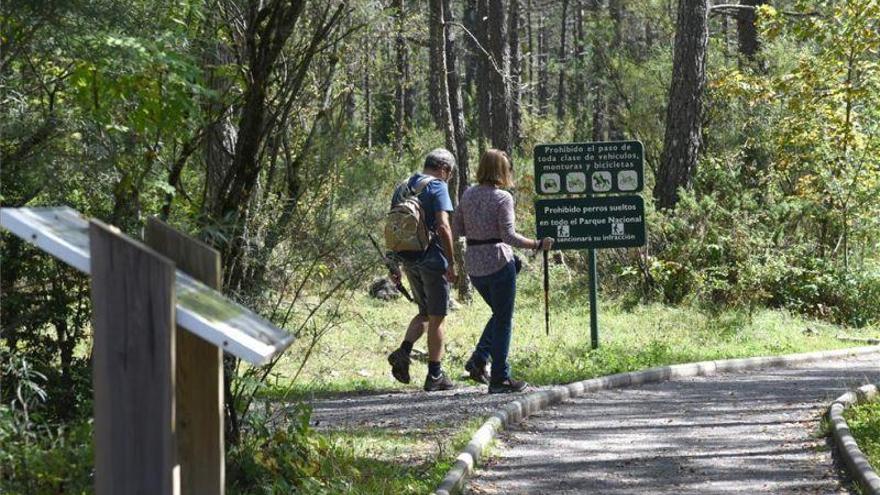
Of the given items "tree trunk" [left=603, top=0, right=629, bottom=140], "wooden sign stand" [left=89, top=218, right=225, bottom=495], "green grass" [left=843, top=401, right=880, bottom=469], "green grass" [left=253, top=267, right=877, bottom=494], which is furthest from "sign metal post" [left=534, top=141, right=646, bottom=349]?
"tree trunk" [left=603, top=0, right=629, bottom=140]

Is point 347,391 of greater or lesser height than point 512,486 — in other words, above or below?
below

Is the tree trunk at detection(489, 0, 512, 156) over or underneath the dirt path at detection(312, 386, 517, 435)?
over

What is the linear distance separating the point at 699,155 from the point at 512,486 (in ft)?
50.4

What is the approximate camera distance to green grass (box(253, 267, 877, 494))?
955 centimetres

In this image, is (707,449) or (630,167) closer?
(707,449)

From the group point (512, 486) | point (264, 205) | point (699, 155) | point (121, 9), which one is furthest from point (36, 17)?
point (699, 155)

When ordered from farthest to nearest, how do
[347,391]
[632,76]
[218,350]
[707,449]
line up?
[632,76] → [347,391] → [707,449] → [218,350]

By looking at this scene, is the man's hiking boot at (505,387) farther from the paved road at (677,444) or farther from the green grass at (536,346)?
the green grass at (536,346)

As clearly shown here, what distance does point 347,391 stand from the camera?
1334 centimetres

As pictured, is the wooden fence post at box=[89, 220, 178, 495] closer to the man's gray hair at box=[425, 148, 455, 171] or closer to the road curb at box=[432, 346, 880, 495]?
the road curb at box=[432, 346, 880, 495]

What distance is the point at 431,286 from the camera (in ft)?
40.2

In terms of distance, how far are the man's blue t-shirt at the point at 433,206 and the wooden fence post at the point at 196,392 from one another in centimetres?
747

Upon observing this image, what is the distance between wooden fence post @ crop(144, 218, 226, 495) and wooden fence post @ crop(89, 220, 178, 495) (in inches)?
20.0

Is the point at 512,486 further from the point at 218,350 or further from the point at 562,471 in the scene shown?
the point at 218,350
